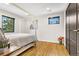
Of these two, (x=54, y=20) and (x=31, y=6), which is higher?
(x=31, y=6)

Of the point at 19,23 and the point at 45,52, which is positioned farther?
the point at 19,23

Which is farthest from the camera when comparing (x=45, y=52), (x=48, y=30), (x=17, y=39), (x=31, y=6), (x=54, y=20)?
(x=48, y=30)

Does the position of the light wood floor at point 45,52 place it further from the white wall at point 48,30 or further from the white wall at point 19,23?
the white wall at point 19,23

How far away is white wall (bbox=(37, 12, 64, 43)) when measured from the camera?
3971mm

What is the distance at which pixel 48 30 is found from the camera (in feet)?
14.3

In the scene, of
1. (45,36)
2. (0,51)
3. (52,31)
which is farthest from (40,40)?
(0,51)

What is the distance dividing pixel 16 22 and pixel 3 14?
100cm

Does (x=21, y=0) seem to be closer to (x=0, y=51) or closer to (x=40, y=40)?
(x=0, y=51)

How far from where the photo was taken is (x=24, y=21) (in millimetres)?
4562

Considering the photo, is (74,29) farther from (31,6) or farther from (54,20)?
(54,20)

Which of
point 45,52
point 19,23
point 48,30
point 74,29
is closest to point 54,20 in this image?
point 48,30

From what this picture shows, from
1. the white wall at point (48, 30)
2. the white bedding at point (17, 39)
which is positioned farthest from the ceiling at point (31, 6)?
the white wall at point (48, 30)

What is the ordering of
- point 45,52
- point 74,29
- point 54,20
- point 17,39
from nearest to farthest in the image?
point 74,29 < point 17,39 < point 45,52 < point 54,20

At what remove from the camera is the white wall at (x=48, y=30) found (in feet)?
13.0
